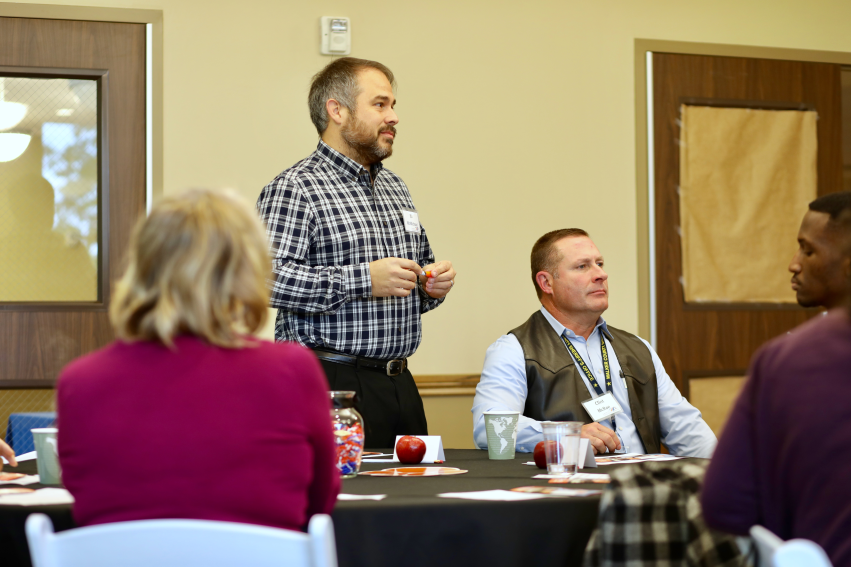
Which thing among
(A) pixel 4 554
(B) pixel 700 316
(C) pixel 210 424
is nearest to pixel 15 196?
(A) pixel 4 554

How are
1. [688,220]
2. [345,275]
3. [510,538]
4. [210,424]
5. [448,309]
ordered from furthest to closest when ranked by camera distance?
[688,220]
[448,309]
[345,275]
[510,538]
[210,424]

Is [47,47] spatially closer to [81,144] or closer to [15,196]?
[81,144]

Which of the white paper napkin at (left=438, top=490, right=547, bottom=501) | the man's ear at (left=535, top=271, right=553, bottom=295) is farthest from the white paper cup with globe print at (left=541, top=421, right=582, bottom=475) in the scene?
the man's ear at (left=535, top=271, right=553, bottom=295)

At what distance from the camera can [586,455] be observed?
1825 mm

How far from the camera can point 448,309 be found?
151 inches

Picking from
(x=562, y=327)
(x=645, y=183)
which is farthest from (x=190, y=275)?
(x=645, y=183)

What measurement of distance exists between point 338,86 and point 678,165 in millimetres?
1967

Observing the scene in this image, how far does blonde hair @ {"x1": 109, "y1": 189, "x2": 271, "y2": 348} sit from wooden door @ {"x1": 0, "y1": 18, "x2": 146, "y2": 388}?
8.22 feet

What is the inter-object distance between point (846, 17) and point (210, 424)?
435 cm

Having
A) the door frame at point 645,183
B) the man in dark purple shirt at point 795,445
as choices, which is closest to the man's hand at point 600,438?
the man in dark purple shirt at point 795,445

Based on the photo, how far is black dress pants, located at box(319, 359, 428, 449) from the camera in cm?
263

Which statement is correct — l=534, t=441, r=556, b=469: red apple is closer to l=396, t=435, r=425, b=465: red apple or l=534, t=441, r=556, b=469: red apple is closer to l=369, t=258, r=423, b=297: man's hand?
l=396, t=435, r=425, b=465: red apple

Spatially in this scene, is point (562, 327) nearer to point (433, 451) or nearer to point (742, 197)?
point (433, 451)

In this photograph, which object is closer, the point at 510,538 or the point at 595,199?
the point at 510,538
